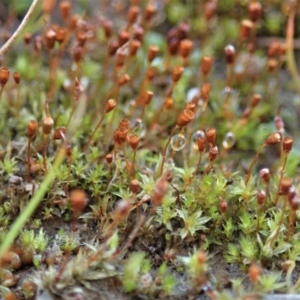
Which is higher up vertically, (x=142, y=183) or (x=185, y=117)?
(x=185, y=117)

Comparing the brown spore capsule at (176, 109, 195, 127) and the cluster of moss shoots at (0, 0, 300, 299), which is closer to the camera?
the cluster of moss shoots at (0, 0, 300, 299)

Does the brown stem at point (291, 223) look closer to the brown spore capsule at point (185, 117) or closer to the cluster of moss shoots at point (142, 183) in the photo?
the cluster of moss shoots at point (142, 183)

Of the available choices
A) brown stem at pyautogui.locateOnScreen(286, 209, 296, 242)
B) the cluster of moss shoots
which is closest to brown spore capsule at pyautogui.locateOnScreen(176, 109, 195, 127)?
the cluster of moss shoots

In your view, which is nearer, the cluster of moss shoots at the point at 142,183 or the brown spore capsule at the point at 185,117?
the cluster of moss shoots at the point at 142,183

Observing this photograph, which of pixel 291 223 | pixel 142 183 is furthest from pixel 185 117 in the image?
pixel 291 223

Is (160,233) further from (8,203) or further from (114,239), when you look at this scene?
(8,203)

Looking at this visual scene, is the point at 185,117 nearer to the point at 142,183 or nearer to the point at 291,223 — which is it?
the point at 142,183

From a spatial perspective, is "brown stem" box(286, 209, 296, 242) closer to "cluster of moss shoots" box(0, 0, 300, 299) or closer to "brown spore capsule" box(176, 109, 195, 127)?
"cluster of moss shoots" box(0, 0, 300, 299)

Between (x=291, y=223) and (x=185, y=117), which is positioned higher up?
(x=185, y=117)

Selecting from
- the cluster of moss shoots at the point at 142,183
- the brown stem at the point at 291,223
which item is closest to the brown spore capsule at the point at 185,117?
the cluster of moss shoots at the point at 142,183

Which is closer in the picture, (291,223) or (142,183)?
(291,223)
